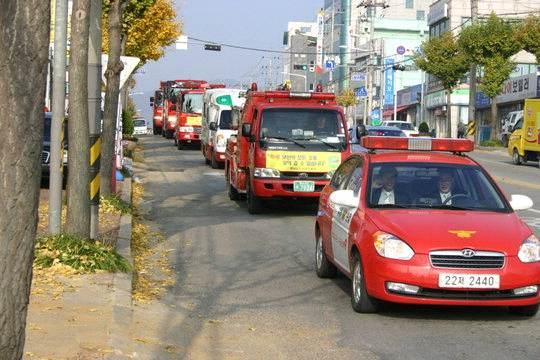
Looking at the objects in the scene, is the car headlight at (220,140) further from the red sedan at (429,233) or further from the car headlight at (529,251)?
the car headlight at (529,251)

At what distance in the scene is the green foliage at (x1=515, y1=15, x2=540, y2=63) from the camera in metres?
54.1

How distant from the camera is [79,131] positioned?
10938 mm

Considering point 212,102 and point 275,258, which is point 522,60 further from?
point 275,258

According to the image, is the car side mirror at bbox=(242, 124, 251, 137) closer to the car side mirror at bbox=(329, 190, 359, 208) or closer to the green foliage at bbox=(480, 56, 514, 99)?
the car side mirror at bbox=(329, 190, 359, 208)

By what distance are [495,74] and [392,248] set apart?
47.8 metres

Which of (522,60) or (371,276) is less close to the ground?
(522,60)

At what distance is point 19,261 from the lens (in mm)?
3893

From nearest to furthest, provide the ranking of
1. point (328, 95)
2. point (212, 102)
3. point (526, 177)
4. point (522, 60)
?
point (328, 95)
point (526, 177)
point (212, 102)
point (522, 60)

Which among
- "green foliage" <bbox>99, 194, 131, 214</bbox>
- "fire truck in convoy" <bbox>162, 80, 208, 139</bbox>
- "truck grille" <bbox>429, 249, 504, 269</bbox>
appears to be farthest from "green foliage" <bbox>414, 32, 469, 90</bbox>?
"truck grille" <bbox>429, 249, 504, 269</bbox>

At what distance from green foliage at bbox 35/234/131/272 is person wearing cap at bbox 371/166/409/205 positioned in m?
2.88

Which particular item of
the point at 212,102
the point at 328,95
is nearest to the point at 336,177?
the point at 328,95

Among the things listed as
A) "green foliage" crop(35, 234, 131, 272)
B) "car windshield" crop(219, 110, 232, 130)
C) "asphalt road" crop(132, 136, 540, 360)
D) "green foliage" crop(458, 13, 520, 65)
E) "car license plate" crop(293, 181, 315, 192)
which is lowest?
"asphalt road" crop(132, 136, 540, 360)

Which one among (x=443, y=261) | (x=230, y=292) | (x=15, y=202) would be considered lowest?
(x=230, y=292)

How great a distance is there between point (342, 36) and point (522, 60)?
46.0m
